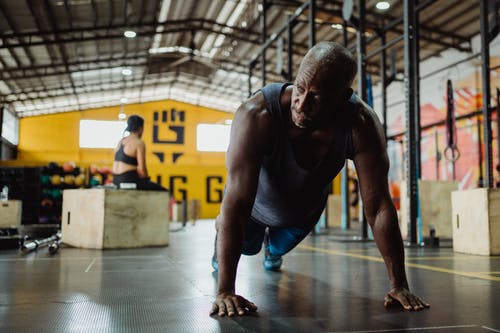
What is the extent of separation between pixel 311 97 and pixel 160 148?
1988 centimetres

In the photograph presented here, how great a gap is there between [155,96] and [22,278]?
19.6 metres

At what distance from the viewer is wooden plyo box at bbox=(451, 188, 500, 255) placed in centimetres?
374

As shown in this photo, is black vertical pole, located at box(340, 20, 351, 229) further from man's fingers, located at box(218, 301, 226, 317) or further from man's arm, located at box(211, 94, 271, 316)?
man's fingers, located at box(218, 301, 226, 317)

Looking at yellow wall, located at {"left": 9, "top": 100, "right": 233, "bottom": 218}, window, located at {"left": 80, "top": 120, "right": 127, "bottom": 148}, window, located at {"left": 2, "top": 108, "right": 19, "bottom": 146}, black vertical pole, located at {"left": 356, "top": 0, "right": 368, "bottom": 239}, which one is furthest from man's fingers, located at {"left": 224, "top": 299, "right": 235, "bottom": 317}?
window, located at {"left": 80, "top": 120, "right": 127, "bottom": 148}

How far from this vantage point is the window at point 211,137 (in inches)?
849

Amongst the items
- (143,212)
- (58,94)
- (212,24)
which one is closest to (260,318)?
(143,212)

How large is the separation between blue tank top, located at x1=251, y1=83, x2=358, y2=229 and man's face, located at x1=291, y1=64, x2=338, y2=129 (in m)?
Answer: 0.12

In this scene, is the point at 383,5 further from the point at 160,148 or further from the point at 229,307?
the point at 160,148

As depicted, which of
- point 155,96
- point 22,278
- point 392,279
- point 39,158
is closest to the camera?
point 392,279

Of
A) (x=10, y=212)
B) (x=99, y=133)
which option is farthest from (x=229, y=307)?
(x=99, y=133)

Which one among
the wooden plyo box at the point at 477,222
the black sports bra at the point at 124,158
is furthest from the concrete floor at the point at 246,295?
the black sports bra at the point at 124,158

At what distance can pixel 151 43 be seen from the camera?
15102 millimetres

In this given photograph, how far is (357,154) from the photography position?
5.63 feet

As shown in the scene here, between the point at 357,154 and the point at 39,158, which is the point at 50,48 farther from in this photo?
the point at 357,154
